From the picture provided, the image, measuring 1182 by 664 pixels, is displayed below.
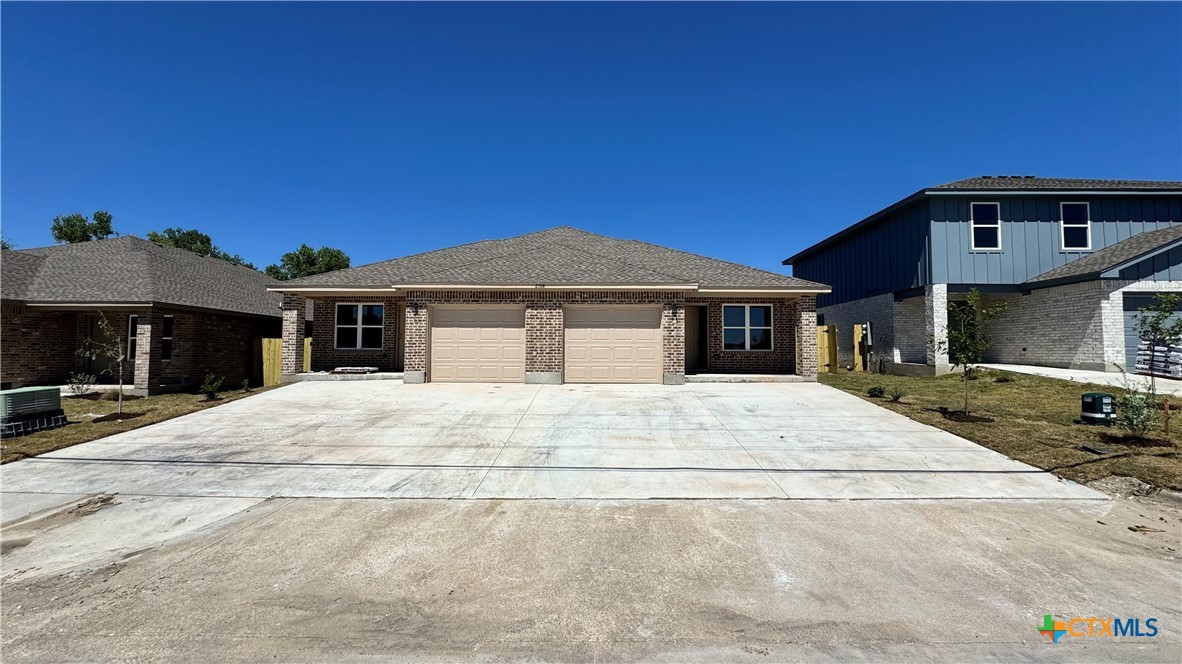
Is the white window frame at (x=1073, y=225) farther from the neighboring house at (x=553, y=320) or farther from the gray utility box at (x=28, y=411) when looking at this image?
the gray utility box at (x=28, y=411)

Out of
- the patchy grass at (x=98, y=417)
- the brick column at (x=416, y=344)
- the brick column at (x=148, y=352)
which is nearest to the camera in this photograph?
the patchy grass at (x=98, y=417)

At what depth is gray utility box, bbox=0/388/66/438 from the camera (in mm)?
8227

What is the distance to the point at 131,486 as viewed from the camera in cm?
573

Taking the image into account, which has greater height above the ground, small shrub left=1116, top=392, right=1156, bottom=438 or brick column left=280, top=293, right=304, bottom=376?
brick column left=280, top=293, right=304, bottom=376

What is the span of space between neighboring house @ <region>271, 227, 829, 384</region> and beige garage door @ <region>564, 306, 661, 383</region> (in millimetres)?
31

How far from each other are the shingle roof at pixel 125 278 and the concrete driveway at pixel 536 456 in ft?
29.0

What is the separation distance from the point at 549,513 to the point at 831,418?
6995 millimetres

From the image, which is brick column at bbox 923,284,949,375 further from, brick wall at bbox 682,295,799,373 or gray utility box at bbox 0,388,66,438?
gray utility box at bbox 0,388,66,438

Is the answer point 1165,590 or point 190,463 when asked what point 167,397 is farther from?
point 1165,590

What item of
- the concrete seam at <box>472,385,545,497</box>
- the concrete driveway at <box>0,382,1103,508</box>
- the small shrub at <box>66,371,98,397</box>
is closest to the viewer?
the concrete driveway at <box>0,382,1103,508</box>

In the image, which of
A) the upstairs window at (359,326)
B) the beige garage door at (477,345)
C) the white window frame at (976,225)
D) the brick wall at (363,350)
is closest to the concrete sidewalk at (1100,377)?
the white window frame at (976,225)

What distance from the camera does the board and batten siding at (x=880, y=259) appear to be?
1731cm

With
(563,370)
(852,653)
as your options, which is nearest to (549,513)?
(852,653)

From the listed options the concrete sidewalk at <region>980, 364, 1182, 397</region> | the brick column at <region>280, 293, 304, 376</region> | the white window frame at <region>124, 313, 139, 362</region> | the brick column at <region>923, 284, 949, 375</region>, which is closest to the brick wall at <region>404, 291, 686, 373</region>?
the brick column at <region>280, 293, 304, 376</region>
